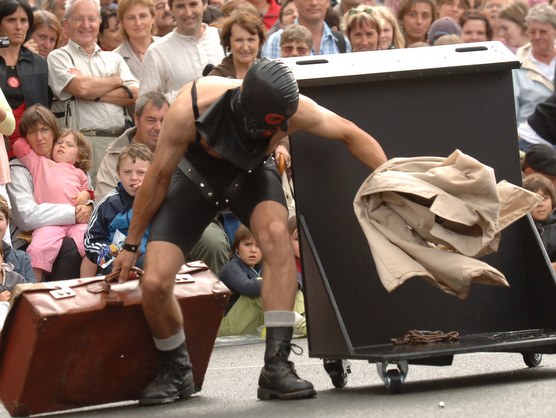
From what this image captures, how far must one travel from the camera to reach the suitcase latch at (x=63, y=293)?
7051mm

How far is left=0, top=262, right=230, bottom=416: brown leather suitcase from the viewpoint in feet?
22.9

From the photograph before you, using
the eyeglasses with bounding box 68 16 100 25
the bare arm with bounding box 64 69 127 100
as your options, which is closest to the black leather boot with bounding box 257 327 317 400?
the bare arm with bounding box 64 69 127 100

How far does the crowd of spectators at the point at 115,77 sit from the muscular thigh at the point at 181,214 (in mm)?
2875

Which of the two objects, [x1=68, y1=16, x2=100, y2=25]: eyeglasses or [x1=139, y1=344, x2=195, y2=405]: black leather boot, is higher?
[x1=68, y1=16, x2=100, y2=25]: eyeglasses

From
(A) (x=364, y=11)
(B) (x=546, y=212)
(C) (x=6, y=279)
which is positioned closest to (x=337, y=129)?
(C) (x=6, y=279)

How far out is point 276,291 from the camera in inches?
277

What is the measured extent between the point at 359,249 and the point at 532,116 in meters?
5.02

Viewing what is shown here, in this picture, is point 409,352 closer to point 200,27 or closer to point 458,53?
point 458,53

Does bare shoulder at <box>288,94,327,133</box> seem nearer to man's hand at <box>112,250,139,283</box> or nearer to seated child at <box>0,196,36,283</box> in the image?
man's hand at <box>112,250,139,283</box>

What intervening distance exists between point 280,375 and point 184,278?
3.01 ft

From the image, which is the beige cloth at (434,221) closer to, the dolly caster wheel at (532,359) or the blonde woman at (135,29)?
the dolly caster wheel at (532,359)

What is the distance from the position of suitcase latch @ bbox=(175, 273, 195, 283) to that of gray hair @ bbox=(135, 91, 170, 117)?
136 inches

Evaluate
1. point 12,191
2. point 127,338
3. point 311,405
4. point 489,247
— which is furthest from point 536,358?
point 12,191

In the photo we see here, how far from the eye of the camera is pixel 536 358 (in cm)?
774
